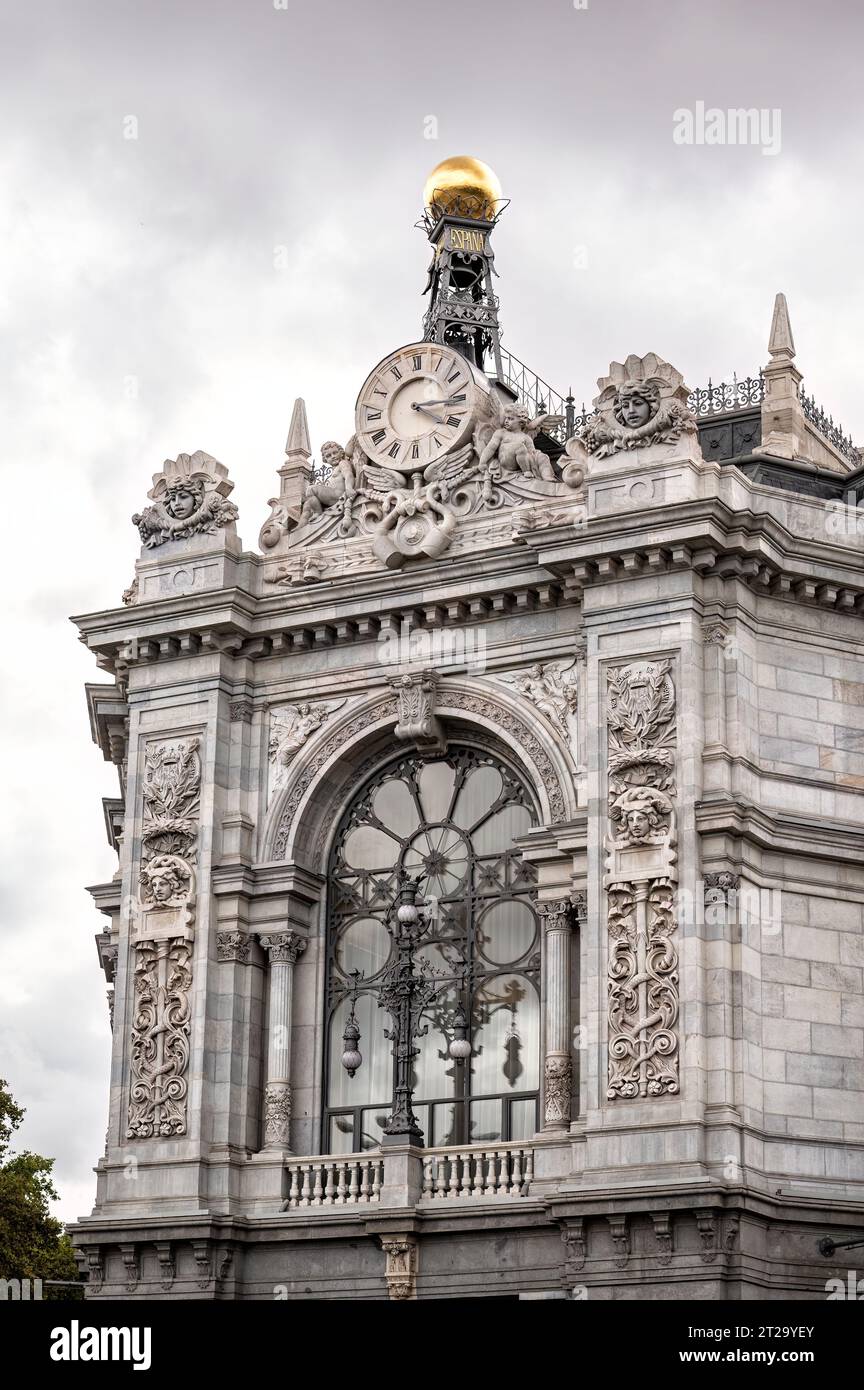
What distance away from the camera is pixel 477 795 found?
36094 millimetres

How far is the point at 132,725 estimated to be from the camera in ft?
123

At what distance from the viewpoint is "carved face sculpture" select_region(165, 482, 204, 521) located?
125ft

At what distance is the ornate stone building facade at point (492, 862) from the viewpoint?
3197cm

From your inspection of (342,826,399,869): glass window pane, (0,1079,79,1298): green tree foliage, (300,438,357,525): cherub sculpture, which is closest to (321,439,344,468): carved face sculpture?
(300,438,357,525): cherub sculpture

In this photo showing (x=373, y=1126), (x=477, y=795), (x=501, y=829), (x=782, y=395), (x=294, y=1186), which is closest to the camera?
(x=294, y=1186)

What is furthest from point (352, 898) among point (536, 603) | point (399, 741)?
point (536, 603)

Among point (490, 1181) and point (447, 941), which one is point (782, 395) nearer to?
point (447, 941)

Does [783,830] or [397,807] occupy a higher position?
[397,807]

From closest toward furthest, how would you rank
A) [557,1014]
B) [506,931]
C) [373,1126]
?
[557,1014], [506,931], [373,1126]

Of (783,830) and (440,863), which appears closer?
(783,830)

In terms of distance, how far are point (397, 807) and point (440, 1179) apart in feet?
20.1

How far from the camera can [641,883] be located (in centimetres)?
3253

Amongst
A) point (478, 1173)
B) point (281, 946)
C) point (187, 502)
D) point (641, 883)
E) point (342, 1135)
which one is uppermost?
point (187, 502)

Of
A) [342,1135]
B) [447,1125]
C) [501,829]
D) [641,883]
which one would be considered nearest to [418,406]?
[501,829]
